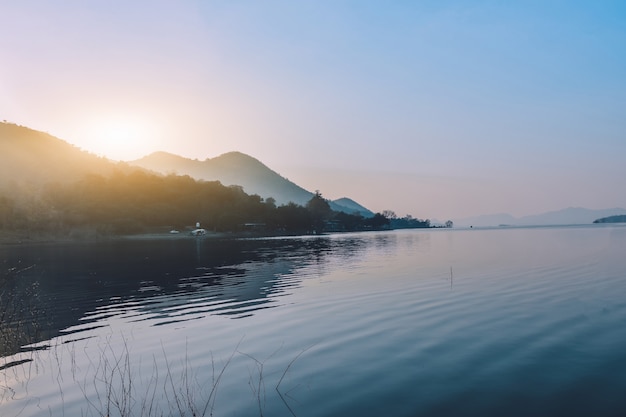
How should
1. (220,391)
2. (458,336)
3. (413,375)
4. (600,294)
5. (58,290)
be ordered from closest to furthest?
(220,391) < (413,375) < (458,336) < (600,294) < (58,290)

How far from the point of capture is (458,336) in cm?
2034

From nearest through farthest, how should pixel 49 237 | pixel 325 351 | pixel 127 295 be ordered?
pixel 325 351, pixel 127 295, pixel 49 237

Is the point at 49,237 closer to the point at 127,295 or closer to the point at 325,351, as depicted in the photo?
the point at 127,295

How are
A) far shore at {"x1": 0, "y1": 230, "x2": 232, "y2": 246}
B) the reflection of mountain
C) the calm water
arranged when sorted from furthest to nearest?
far shore at {"x1": 0, "y1": 230, "x2": 232, "y2": 246}
the reflection of mountain
the calm water

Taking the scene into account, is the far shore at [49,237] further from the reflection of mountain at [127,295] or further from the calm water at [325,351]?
the calm water at [325,351]

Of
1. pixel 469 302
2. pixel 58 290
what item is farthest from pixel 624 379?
pixel 58 290

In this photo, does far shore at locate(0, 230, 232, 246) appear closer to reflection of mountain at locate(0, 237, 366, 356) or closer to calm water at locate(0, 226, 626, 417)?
reflection of mountain at locate(0, 237, 366, 356)

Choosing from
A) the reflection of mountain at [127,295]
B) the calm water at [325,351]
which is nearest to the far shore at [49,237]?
the reflection of mountain at [127,295]

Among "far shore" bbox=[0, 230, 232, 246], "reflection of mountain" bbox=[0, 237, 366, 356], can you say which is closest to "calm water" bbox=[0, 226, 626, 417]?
"reflection of mountain" bbox=[0, 237, 366, 356]

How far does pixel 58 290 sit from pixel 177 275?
45.8ft

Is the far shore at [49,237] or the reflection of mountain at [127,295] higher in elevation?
the far shore at [49,237]

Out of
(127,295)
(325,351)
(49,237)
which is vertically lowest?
(325,351)

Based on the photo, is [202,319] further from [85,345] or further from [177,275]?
[177,275]

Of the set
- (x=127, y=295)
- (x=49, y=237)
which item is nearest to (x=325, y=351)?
(x=127, y=295)
